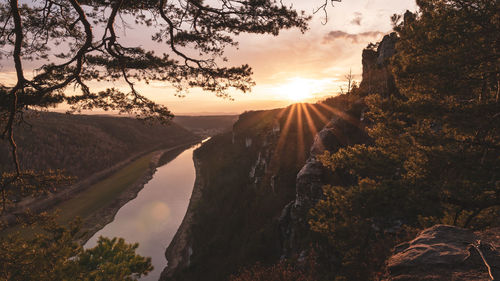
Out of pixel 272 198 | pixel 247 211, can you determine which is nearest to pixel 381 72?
pixel 272 198

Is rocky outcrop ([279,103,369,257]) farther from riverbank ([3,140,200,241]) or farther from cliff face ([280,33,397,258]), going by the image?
riverbank ([3,140,200,241])

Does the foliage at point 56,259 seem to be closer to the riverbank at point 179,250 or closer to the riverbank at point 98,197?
the riverbank at point 179,250

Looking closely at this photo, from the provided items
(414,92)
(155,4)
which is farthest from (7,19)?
(414,92)

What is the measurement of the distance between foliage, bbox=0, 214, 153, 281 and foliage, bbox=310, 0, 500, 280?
8387 millimetres

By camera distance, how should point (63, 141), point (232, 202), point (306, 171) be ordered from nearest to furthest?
point (306, 171), point (232, 202), point (63, 141)

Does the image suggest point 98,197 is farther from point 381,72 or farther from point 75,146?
point 381,72

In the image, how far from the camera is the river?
3586cm

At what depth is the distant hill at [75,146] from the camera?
67062 mm

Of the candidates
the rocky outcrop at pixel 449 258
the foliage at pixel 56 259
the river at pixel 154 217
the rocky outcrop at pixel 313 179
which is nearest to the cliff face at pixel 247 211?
the rocky outcrop at pixel 313 179

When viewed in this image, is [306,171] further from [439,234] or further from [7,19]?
[7,19]

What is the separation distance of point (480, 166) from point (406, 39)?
15.0 ft

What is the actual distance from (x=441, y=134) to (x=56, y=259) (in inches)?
525

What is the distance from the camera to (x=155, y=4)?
8.04 meters

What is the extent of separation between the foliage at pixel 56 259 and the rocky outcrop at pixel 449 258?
933 cm
